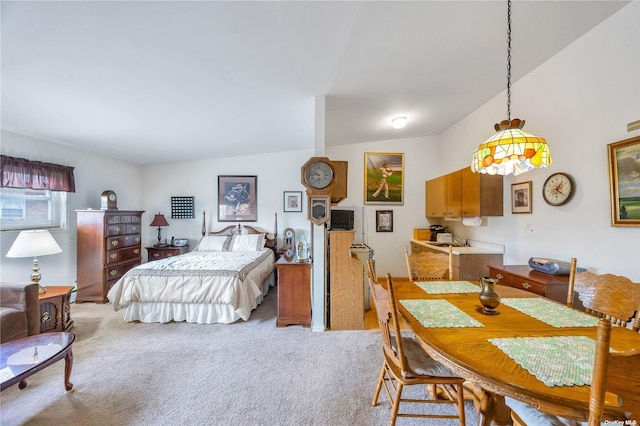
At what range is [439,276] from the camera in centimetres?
243

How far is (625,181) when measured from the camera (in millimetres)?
1985

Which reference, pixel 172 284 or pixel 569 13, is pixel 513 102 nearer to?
pixel 569 13

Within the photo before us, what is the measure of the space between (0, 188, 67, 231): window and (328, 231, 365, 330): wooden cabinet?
12.8 feet

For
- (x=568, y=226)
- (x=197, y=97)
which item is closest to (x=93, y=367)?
(x=197, y=97)

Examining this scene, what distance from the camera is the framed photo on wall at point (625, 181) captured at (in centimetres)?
191

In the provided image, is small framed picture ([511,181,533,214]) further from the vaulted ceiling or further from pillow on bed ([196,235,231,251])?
pillow on bed ([196,235,231,251])

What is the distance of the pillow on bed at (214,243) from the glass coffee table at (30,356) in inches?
101

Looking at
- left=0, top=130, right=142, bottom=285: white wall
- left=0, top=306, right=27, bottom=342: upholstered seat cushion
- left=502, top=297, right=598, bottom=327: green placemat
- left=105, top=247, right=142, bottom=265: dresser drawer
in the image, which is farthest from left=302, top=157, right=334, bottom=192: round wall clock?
left=0, top=130, right=142, bottom=285: white wall

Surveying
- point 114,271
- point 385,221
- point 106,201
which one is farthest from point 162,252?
point 385,221

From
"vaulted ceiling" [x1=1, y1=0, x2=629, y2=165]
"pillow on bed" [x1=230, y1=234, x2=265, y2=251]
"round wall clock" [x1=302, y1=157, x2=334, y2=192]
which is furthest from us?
"pillow on bed" [x1=230, y1=234, x2=265, y2=251]

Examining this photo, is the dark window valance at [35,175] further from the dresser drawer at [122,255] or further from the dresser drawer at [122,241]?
the dresser drawer at [122,255]

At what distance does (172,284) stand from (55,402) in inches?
52.2

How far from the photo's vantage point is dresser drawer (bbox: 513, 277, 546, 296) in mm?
2193

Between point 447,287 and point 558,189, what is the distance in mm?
1733
